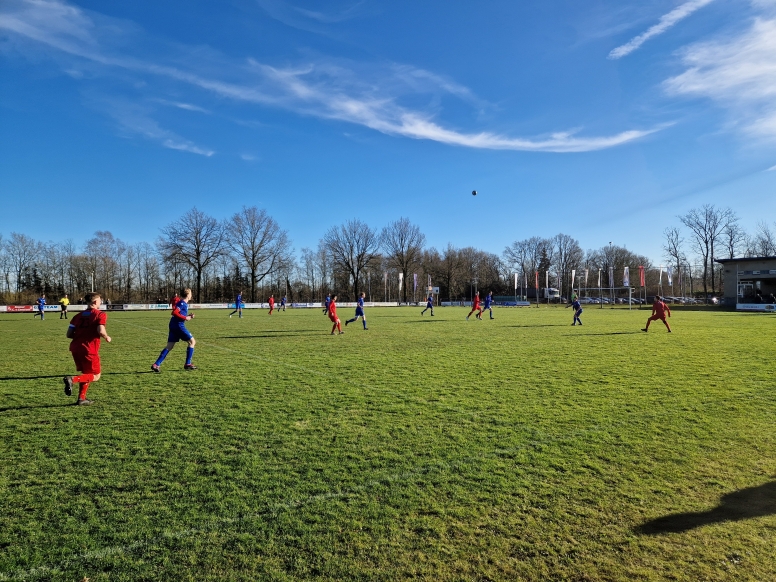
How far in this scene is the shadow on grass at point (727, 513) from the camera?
12.4ft

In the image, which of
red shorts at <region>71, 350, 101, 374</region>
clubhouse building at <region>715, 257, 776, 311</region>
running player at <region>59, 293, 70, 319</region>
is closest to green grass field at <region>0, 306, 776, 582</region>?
red shorts at <region>71, 350, 101, 374</region>

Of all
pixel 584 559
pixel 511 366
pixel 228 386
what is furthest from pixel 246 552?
pixel 511 366

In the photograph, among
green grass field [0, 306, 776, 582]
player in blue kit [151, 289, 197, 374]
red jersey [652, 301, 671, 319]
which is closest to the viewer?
green grass field [0, 306, 776, 582]

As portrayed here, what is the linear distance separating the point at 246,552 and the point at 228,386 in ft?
21.5

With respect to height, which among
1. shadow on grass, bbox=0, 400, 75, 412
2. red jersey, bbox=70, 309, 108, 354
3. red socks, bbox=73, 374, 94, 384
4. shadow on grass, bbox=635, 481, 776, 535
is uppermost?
red jersey, bbox=70, 309, 108, 354

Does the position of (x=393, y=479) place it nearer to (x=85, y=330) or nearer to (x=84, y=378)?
(x=84, y=378)

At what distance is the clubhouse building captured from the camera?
50.8 meters

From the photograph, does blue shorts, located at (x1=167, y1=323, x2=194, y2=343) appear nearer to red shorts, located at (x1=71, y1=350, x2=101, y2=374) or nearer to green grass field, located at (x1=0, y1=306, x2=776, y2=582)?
green grass field, located at (x1=0, y1=306, x2=776, y2=582)

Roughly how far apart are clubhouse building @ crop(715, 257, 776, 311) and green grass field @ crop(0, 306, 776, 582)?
5324 cm

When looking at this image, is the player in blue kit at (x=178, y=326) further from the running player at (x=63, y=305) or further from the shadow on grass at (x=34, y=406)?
the running player at (x=63, y=305)

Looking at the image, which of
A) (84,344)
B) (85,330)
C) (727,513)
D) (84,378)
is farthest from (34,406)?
(727,513)

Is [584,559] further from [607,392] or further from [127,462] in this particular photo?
[607,392]

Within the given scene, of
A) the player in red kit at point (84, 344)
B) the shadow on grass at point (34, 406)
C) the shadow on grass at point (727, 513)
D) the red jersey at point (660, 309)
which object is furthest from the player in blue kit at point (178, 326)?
the red jersey at point (660, 309)

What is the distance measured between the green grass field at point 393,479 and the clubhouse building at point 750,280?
5324 cm
